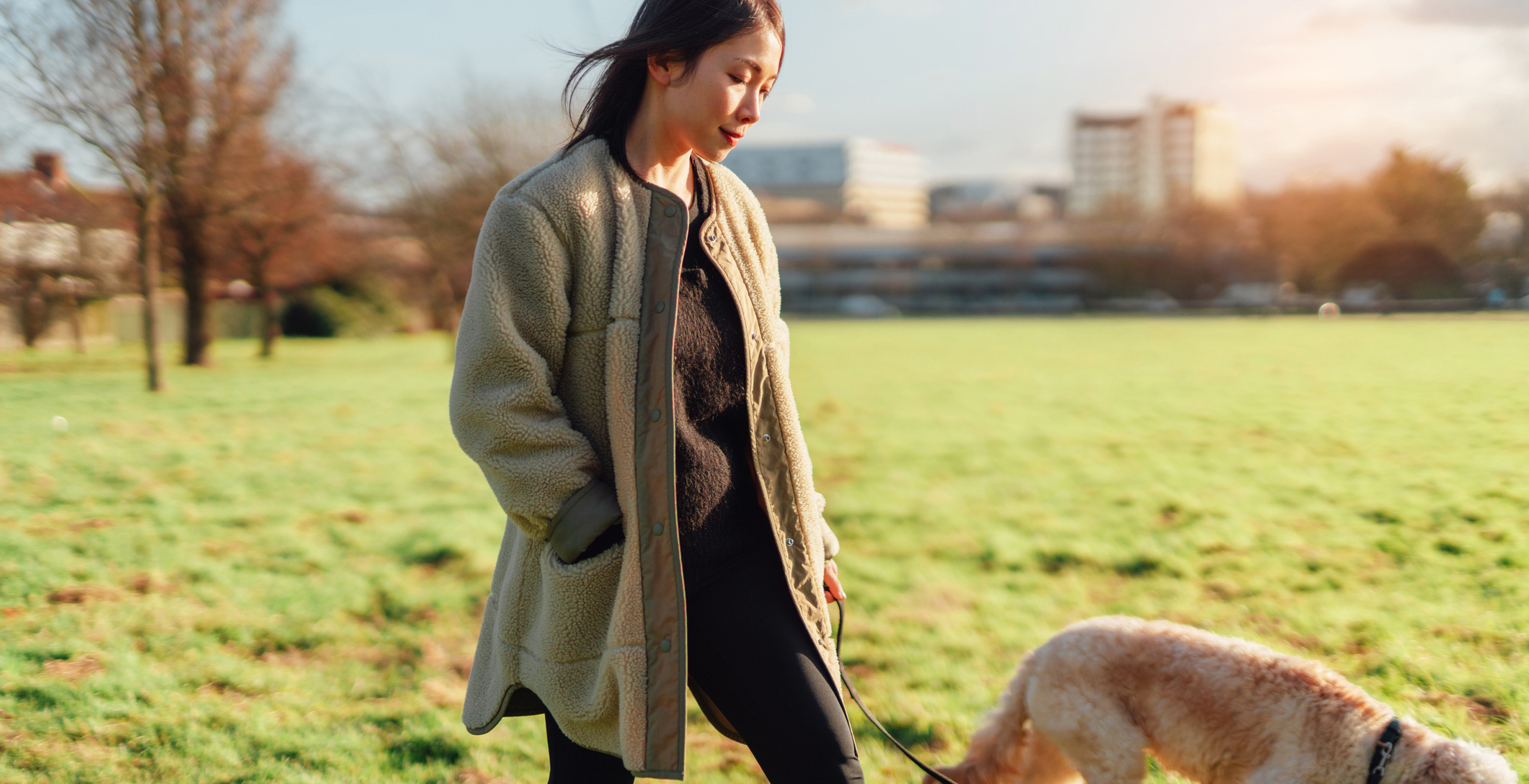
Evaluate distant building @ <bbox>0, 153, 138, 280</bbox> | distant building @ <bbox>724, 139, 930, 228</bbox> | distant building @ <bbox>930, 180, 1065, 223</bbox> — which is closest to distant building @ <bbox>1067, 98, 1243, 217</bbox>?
distant building @ <bbox>930, 180, 1065, 223</bbox>

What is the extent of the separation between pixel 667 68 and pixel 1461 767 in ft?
7.56

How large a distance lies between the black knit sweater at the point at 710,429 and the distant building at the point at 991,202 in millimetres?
116595

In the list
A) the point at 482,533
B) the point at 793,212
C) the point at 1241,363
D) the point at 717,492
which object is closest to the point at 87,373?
the point at 482,533

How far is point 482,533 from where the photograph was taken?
22.6 ft

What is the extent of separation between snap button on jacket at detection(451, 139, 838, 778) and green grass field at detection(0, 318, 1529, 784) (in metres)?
1.77

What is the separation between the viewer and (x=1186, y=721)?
7.98 feet

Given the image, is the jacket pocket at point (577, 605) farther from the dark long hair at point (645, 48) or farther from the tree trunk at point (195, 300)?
the tree trunk at point (195, 300)

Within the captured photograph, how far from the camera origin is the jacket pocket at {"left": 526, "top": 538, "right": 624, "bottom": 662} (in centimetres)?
188

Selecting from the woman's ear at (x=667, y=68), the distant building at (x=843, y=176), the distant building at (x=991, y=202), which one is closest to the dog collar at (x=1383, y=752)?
the woman's ear at (x=667, y=68)

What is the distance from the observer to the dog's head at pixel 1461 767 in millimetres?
2109

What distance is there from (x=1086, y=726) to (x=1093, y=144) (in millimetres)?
203961

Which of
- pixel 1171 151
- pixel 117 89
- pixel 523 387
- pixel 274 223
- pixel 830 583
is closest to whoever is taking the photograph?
pixel 523 387

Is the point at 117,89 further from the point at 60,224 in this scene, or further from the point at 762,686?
the point at 762,686

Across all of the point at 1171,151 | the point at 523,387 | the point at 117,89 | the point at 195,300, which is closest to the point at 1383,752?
the point at 523,387
